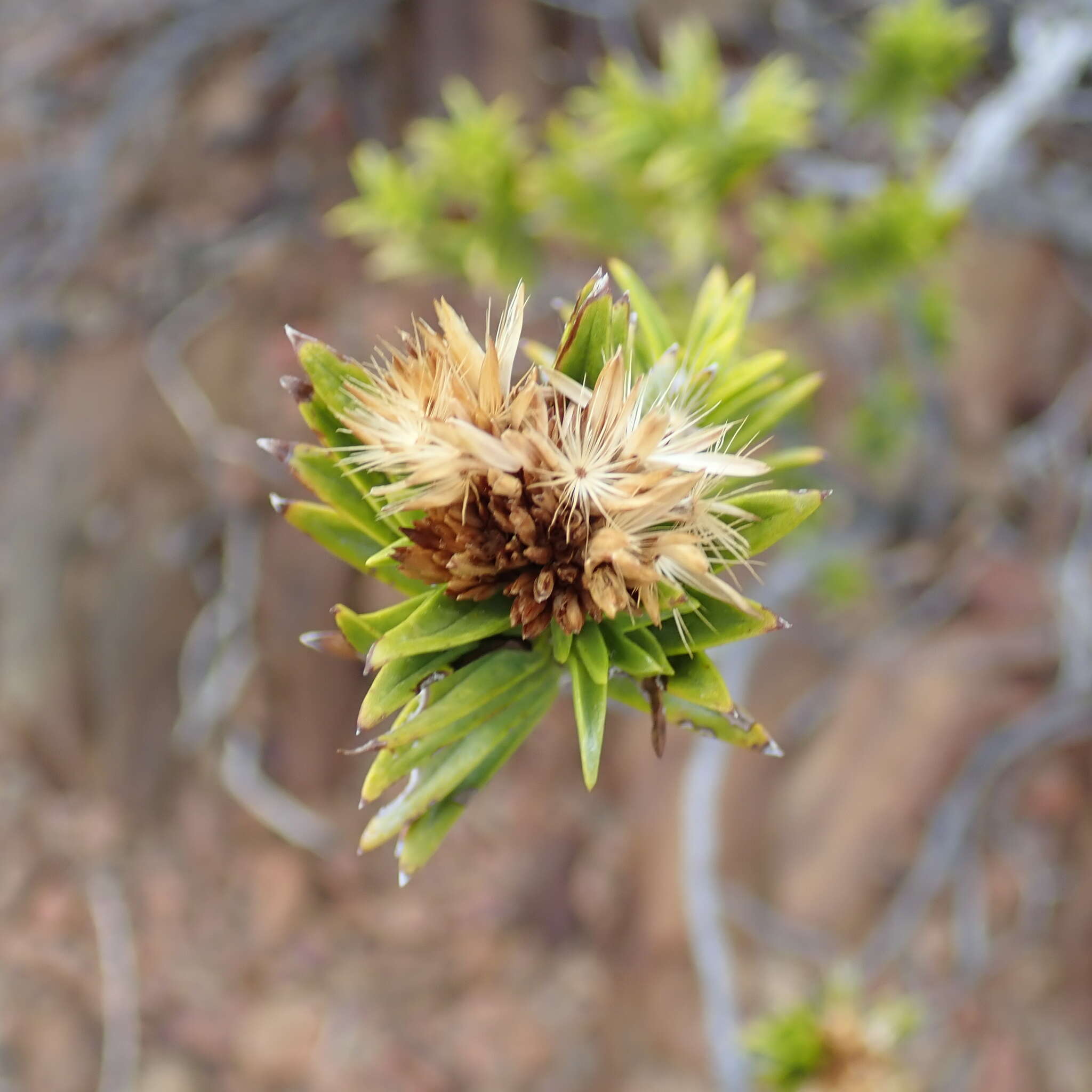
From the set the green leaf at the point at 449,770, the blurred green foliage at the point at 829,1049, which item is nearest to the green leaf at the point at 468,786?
the green leaf at the point at 449,770

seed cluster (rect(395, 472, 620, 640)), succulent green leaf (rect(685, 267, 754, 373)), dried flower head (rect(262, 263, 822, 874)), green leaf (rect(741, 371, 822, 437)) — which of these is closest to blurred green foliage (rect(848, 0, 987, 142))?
succulent green leaf (rect(685, 267, 754, 373))

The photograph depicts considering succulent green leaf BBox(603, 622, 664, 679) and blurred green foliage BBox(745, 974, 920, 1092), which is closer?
succulent green leaf BBox(603, 622, 664, 679)

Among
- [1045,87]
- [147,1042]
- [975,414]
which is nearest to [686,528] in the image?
[1045,87]

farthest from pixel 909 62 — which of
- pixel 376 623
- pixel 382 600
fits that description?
pixel 382 600

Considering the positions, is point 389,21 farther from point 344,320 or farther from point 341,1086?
point 341,1086

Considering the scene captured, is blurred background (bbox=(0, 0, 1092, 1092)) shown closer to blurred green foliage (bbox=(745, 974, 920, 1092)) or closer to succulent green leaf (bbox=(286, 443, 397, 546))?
blurred green foliage (bbox=(745, 974, 920, 1092))

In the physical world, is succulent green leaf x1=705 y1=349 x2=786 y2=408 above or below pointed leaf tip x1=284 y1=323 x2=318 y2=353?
below

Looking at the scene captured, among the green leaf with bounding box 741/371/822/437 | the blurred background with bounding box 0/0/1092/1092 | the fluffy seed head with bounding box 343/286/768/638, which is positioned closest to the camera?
the fluffy seed head with bounding box 343/286/768/638
